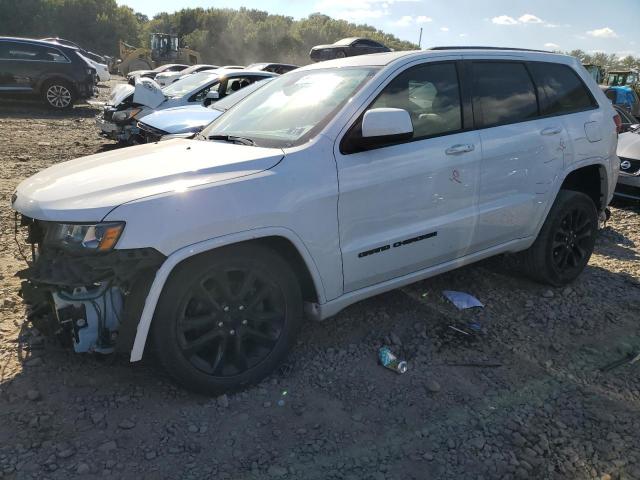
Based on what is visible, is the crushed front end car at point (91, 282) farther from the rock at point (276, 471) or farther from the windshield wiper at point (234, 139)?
the windshield wiper at point (234, 139)

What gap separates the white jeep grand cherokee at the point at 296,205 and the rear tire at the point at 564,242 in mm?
40

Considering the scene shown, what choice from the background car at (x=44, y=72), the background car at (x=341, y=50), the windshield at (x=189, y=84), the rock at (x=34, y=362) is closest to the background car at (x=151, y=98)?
the windshield at (x=189, y=84)

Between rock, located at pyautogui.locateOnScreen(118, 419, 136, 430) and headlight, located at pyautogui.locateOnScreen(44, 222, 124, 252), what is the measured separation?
91 centimetres

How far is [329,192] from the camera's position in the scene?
291 cm

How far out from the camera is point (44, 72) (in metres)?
13.8

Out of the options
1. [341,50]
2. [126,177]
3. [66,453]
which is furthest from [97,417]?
[341,50]

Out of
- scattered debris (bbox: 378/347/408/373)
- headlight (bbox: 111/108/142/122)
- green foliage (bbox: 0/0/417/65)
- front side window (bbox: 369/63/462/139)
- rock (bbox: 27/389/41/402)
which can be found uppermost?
green foliage (bbox: 0/0/417/65)

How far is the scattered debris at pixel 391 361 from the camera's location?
3.20 meters

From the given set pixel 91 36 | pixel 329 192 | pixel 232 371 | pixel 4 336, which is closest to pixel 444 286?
pixel 329 192

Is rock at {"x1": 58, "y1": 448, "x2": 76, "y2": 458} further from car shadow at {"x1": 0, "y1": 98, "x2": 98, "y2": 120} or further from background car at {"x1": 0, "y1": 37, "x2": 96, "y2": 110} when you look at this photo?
background car at {"x1": 0, "y1": 37, "x2": 96, "y2": 110}

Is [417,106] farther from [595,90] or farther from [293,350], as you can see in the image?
[595,90]

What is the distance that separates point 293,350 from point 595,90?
3391 millimetres

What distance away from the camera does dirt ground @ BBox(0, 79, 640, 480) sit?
245 centimetres

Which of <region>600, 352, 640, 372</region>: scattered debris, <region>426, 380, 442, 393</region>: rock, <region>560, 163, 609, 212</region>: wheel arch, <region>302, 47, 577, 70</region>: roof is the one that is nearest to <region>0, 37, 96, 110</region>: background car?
<region>302, 47, 577, 70</region>: roof
